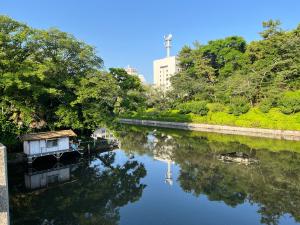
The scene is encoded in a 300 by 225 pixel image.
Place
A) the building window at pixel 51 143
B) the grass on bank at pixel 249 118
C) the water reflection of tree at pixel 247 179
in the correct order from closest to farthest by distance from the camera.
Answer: the water reflection of tree at pixel 247 179, the building window at pixel 51 143, the grass on bank at pixel 249 118

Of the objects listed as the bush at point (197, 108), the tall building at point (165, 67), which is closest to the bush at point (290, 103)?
the bush at point (197, 108)

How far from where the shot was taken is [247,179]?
80.0ft

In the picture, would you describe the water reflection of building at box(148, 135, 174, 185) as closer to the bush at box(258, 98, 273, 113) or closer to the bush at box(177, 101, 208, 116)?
the bush at box(177, 101, 208, 116)

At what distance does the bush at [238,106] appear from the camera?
53.4 metres

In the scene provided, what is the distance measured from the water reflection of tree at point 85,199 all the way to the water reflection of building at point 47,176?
3.28 ft

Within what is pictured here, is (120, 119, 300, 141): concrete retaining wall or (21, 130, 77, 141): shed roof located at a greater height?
(21, 130, 77, 141): shed roof

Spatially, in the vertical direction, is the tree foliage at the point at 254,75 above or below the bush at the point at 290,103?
above

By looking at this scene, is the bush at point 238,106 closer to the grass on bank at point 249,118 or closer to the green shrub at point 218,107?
the grass on bank at point 249,118

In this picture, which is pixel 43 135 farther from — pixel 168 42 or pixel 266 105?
pixel 168 42

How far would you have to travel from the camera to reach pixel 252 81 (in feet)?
182

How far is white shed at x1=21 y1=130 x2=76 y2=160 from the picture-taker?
1069 inches

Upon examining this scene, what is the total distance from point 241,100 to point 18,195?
143ft

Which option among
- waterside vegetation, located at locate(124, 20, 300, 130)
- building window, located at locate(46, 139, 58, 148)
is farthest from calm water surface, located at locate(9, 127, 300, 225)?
waterside vegetation, located at locate(124, 20, 300, 130)

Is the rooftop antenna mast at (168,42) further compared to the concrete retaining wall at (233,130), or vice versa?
the rooftop antenna mast at (168,42)
